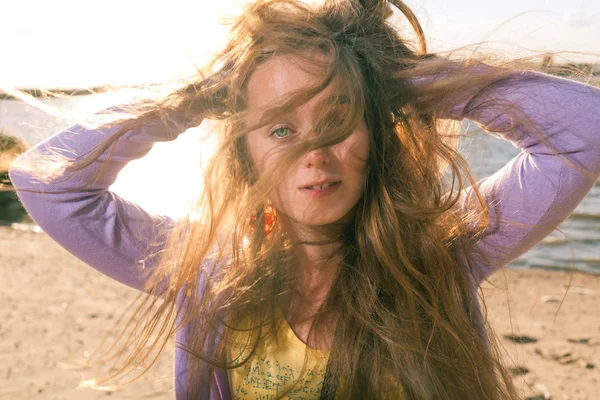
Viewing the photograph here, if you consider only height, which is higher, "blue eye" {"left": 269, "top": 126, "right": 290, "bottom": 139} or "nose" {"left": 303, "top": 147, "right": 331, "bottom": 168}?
"blue eye" {"left": 269, "top": 126, "right": 290, "bottom": 139}

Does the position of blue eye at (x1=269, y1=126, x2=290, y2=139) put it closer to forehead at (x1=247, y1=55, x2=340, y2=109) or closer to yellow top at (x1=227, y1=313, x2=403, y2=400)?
forehead at (x1=247, y1=55, x2=340, y2=109)

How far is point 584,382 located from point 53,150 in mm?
3551

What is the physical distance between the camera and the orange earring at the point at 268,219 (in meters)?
2.14

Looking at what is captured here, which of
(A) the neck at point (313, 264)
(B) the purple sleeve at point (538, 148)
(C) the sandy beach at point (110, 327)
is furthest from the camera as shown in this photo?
(C) the sandy beach at point (110, 327)

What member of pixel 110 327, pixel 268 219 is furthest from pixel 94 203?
pixel 110 327

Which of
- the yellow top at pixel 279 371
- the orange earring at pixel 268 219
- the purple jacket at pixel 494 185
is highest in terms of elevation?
the purple jacket at pixel 494 185

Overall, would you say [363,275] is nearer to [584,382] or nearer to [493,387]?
[493,387]

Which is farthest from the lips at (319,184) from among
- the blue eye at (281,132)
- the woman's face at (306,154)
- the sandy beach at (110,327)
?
the sandy beach at (110,327)

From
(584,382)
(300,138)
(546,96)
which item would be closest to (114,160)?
(300,138)

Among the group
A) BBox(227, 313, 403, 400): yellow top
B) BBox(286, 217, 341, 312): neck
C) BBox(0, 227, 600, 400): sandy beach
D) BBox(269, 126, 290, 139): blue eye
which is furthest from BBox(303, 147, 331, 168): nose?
BBox(0, 227, 600, 400): sandy beach

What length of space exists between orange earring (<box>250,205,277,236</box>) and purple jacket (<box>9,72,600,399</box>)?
0.91 ft

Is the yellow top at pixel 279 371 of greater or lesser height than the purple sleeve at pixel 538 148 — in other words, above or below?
below

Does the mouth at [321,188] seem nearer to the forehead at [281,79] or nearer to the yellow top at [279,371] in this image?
the forehead at [281,79]

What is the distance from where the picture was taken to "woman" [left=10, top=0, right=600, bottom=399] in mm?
1827
